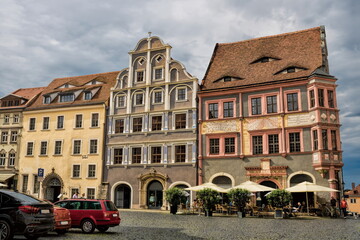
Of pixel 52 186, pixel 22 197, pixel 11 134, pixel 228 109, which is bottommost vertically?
pixel 22 197

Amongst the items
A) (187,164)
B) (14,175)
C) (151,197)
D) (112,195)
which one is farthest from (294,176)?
(14,175)

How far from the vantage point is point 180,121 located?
119 feet

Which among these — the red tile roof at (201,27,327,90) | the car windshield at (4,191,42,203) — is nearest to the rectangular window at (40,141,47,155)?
the red tile roof at (201,27,327,90)

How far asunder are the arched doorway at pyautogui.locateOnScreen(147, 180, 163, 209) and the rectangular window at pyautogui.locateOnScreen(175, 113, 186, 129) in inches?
229

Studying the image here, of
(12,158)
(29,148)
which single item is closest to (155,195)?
(29,148)

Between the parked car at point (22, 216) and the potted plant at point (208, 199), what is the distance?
16.8 metres

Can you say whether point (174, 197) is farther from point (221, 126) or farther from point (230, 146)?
point (221, 126)

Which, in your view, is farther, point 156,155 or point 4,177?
point 4,177

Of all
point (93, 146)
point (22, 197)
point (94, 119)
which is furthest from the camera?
point (94, 119)

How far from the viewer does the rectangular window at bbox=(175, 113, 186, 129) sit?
3612 centimetres

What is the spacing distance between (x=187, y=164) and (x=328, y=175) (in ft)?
40.1

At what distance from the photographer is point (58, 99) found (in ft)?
142

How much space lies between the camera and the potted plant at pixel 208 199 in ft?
91.3

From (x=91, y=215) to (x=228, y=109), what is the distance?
20.7 metres
